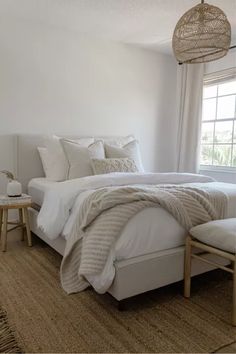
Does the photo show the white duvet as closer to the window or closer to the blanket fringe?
the blanket fringe

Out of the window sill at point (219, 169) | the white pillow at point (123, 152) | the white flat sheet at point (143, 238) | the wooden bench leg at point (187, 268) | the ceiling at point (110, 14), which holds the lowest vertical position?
the wooden bench leg at point (187, 268)

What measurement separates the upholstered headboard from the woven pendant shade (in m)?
1.86

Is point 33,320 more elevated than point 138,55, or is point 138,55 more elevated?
point 138,55

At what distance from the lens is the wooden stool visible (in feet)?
5.50

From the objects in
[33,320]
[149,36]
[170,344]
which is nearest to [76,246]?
[33,320]

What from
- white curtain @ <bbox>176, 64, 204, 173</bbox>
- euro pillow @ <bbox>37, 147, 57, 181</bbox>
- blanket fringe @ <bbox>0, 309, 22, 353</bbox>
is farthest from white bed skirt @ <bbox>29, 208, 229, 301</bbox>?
white curtain @ <bbox>176, 64, 204, 173</bbox>

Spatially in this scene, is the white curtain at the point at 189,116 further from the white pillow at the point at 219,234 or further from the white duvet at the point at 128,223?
the white pillow at the point at 219,234

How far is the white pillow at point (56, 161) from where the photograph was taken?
318cm

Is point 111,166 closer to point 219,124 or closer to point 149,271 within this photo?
point 149,271

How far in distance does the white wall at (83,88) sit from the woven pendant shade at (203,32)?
1653 mm

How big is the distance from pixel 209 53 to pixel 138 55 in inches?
77.9

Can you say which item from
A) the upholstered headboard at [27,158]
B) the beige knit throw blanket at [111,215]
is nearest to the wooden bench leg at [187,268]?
the beige knit throw blanket at [111,215]

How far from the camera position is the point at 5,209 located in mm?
2775

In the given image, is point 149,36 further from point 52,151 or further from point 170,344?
point 170,344
